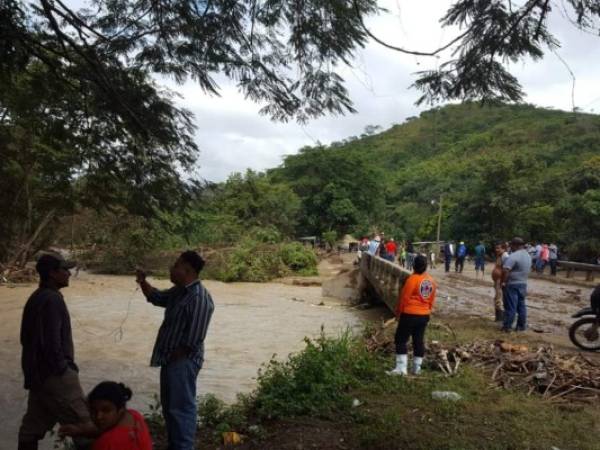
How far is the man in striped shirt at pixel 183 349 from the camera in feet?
13.3

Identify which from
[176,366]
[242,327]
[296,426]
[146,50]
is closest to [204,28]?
[146,50]

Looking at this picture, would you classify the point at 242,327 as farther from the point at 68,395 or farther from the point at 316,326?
the point at 68,395

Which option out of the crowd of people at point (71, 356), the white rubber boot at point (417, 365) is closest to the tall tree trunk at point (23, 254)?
the white rubber boot at point (417, 365)

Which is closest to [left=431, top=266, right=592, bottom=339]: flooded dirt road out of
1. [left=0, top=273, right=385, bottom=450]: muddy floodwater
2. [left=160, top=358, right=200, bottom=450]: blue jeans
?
[left=0, top=273, right=385, bottom=450]: muddy floodwater

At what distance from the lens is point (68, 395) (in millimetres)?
4172

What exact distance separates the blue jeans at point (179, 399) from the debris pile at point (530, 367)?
12.8 feet

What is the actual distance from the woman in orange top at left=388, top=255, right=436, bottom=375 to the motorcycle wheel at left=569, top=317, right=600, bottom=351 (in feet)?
11.3

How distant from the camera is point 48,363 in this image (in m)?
4.11

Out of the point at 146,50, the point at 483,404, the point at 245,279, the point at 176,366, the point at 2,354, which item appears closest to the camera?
the point at 176,366

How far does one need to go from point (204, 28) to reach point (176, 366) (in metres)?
2.94

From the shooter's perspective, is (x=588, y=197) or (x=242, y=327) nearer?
(x=242, y=327)

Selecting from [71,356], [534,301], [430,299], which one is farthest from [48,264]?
[534,301]

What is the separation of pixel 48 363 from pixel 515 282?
26.7 ft

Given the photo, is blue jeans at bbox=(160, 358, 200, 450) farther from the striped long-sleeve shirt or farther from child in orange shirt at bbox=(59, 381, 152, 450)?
child in orange shirt at bbox=(59, 381, 152, 450)
